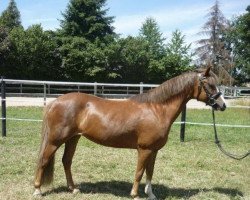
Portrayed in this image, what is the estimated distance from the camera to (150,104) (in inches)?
203

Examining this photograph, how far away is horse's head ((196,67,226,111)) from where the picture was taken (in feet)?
16.5

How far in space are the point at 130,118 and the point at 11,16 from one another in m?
48.9

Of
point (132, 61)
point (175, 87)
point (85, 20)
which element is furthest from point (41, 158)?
point (85, 20)

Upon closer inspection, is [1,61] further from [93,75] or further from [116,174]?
[116,174]

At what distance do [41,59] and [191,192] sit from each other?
2708 cm

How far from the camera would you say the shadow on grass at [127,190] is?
5461mm

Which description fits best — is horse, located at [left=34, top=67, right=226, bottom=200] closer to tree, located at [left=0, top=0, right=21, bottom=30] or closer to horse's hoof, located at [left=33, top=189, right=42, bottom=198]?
horse's hoof, located at [left=33, top=189, right=42, bottom=198]

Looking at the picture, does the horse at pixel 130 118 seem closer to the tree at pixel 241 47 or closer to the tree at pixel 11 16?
the tree at pixel 241 47

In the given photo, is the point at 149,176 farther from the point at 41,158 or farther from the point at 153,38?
the point at 153,38

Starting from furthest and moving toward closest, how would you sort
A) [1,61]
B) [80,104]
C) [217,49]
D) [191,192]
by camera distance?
[217,49] < [1,61] < [191,192] < [80,104]

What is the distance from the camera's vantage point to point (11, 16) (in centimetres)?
5012

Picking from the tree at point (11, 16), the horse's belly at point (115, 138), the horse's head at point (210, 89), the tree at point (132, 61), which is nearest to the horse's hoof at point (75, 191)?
the horse's belly at point (115, 138)

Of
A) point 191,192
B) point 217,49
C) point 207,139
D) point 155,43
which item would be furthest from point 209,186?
point 155,43

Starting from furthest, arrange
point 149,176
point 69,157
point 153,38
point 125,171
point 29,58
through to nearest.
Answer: point 153,38 < point 29,58 < point 125,171 < point 69,157 < point 149,176
